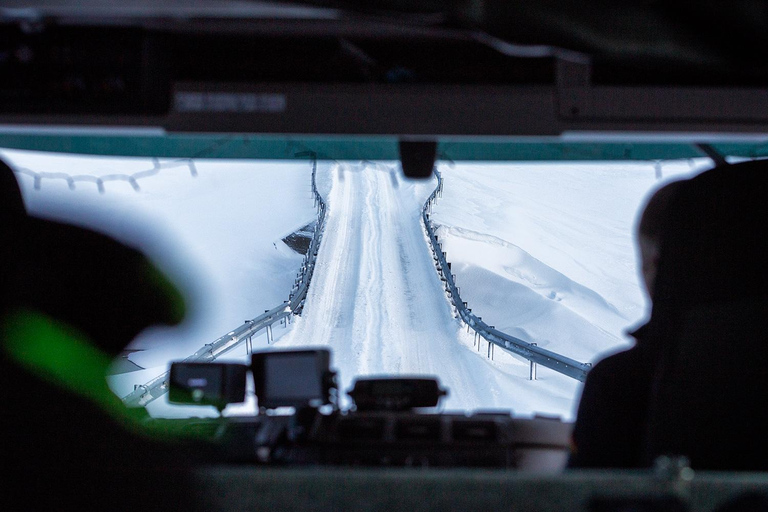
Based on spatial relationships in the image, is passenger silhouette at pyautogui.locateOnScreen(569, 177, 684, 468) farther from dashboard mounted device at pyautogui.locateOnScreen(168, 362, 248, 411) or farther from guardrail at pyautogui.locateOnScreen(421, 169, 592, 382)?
dashboard mounted device at pyautogui.locateOnScreen(168, 362, 248, 411)

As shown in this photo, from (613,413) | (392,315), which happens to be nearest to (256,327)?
(392,315)

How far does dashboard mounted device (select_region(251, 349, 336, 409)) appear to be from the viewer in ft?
7.08

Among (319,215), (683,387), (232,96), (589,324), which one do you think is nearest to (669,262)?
(683,387)

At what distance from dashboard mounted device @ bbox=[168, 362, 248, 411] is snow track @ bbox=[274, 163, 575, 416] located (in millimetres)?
1166

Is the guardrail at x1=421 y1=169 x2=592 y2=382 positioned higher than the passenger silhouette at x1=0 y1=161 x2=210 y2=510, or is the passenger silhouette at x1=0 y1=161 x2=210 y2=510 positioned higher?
the passenger silhouette at x1=0 y1=161 x2=210 y2=510

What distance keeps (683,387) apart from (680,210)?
0.43m

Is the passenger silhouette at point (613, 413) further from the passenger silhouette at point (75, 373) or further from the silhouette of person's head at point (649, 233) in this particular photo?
the passenger silhouette at point (75, 373)

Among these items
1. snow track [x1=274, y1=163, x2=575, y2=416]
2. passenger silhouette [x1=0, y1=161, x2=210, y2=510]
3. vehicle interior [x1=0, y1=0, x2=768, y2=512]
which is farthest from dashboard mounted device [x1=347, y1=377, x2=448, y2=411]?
passenger silhouette [x1=0, y1=161, x2=210, y2=510]

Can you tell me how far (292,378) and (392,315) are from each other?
13.5m

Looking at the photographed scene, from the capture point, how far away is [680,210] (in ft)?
5.78

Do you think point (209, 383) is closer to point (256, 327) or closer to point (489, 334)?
point (256, 327)

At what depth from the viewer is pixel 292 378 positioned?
2.18m

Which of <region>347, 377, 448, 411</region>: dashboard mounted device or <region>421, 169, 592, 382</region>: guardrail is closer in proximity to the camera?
<region>347, 377, 448, 411</region>: dashboard mounted device

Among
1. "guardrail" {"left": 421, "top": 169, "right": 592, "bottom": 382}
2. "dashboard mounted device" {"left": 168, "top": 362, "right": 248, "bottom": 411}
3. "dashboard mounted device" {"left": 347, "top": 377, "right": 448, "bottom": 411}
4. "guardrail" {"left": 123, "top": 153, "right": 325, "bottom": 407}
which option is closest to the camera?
"dashboard mounted device" {"left": 168, "top": 362, "right": 248, "bottom": 411}
